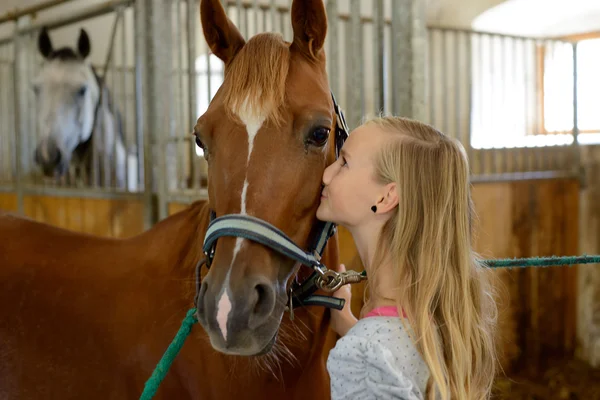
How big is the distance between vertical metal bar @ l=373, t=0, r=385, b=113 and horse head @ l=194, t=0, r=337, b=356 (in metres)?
0.78

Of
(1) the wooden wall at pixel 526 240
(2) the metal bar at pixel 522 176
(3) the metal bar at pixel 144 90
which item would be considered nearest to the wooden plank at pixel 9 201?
(1) the wooden wall at pixel 526 240

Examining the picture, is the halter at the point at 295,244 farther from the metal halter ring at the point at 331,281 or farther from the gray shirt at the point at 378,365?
the gray shirt at the point at 378,365

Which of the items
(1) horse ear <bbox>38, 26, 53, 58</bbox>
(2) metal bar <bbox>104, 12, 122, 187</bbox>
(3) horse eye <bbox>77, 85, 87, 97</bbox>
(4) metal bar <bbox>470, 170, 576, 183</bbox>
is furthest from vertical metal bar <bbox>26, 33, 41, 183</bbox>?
(4) metal bar <bbox>470, 170, 576, 183</bbox>

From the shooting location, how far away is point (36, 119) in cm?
348

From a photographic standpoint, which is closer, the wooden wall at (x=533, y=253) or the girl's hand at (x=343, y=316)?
the girl's hand at (x=343, y=316)

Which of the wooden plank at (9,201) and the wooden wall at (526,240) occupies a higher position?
the wooden plank at (9,201)

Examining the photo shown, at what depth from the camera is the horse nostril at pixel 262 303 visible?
0.85 metres

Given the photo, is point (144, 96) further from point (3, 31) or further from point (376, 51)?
point (3, 31)

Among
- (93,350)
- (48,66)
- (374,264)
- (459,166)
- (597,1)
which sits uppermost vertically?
(597,1)

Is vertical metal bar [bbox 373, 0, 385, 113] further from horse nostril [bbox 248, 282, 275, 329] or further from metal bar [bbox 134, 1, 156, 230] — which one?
horse nostril [bbox 248, 282, 275, 329]

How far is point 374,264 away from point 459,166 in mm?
207

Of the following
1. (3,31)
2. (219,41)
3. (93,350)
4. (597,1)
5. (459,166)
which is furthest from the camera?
(3,31)

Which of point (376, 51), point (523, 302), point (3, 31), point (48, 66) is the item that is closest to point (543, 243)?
point (523, 302)

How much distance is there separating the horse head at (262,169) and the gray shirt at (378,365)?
13 cm
